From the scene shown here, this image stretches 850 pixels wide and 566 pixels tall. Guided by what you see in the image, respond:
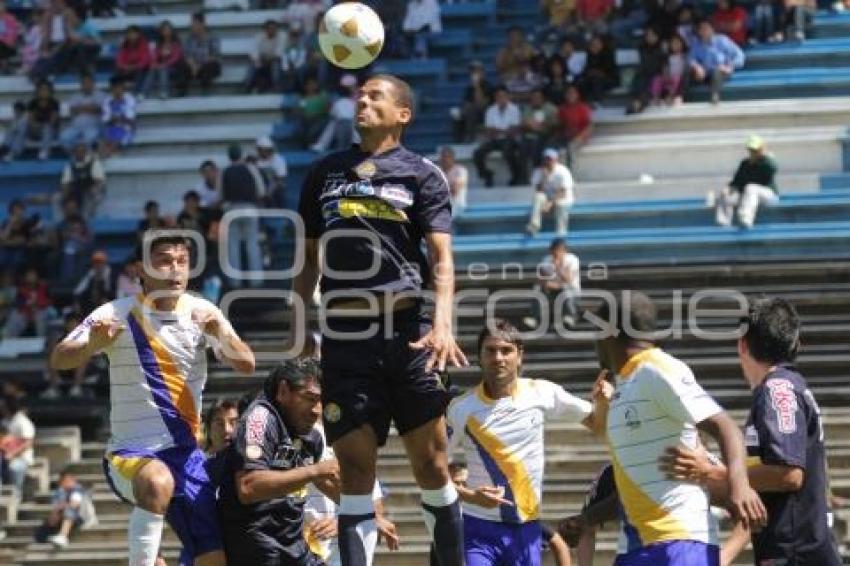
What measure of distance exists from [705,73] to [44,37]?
429 inches

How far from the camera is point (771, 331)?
10.5 metres

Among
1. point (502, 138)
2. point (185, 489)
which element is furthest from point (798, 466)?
point (502, 138)

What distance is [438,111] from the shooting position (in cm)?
2994

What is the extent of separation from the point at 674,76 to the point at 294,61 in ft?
19.6

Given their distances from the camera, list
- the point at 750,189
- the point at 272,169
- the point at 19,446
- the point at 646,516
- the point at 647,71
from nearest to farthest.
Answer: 1. the point at 646,516
2. the point at 19,446
3. the point at 750,189
4. the point at 272,169
5. the point at 647,71

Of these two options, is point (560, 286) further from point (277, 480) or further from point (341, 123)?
point (277, 480)

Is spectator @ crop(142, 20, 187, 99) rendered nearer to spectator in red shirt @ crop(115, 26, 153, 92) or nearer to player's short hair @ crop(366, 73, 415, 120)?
spectator in red shirt @ crop(115, 26, 153, 92)

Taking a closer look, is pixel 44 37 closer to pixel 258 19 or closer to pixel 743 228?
pixel 258 19

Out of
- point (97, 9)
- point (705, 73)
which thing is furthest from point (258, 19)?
point (705, 73)

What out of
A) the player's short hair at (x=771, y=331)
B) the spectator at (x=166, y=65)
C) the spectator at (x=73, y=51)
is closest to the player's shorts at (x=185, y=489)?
the player's short hair at (x=771, y=331)

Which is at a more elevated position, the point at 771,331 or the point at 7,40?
the point at 7,40

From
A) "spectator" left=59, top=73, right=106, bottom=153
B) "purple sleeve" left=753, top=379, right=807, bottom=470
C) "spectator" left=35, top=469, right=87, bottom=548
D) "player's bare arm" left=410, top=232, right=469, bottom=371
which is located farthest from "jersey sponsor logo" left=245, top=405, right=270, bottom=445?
"spectator" left=59, top=73, right=106, bottom=153

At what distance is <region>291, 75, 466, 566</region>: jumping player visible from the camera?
10.7 m

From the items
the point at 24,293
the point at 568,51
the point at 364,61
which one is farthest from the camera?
the point at 568,51
